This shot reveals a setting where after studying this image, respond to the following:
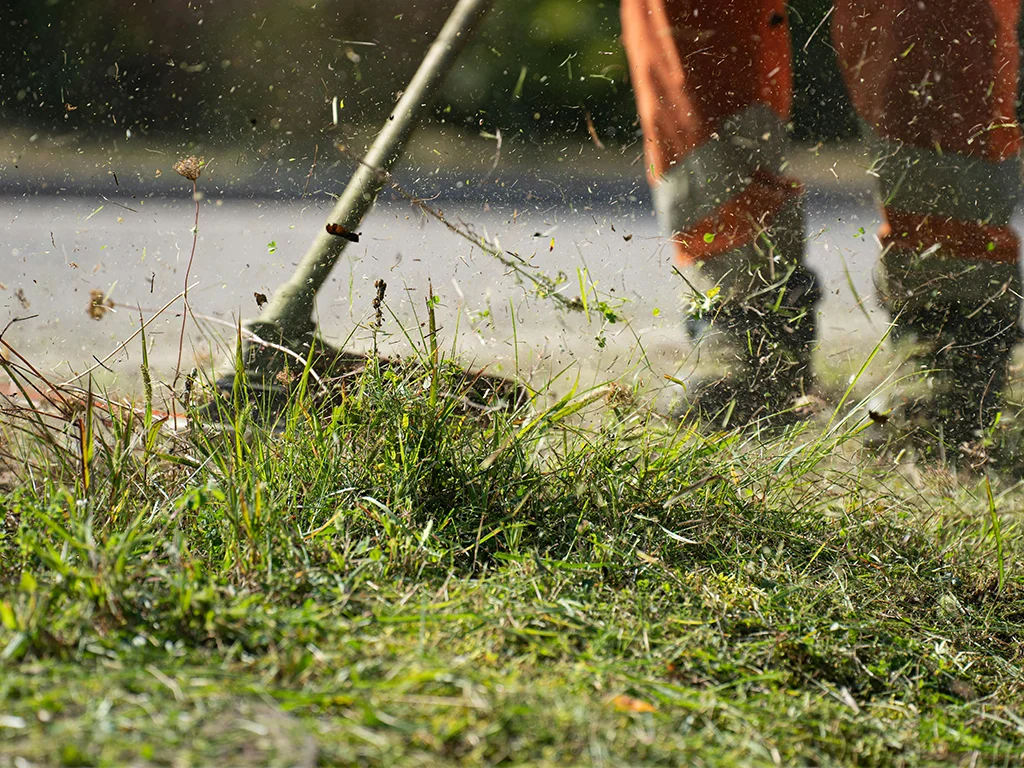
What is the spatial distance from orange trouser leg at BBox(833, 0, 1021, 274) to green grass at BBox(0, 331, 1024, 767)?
544 mm

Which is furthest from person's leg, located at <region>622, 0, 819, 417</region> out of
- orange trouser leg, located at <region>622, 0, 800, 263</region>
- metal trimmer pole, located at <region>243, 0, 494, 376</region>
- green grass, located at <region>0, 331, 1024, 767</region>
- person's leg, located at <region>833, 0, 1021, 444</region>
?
metal trimmer pole, located at <region>243, 0, 494, 376</region>

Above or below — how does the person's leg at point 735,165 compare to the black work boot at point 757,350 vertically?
above

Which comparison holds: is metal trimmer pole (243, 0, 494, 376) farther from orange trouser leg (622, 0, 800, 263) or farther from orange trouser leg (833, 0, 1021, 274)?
orange trouser leg (833, 0, 1021, 274)

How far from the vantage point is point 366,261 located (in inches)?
86.3

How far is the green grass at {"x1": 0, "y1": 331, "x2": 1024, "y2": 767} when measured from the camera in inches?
33.9

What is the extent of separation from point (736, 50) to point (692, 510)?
3.54 feet

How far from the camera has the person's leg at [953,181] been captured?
6.58 feet

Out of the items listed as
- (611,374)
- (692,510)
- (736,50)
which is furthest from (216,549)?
(736,50)

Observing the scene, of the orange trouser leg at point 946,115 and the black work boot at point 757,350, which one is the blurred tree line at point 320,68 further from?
the black work boot at point 757,350

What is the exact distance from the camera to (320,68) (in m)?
2.54

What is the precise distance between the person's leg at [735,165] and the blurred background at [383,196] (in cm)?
8

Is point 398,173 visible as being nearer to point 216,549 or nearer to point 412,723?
point 216,549

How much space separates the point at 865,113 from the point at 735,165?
0.32 metres

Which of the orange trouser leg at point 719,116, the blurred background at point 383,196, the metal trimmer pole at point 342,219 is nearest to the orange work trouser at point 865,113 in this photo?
the orange trouser leg at point 719,116
